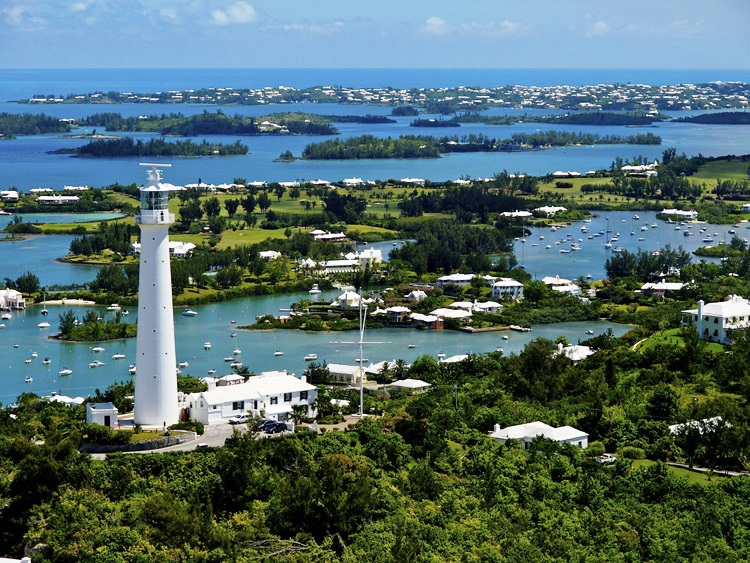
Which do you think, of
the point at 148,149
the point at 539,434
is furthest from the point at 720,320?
the point at 148,149

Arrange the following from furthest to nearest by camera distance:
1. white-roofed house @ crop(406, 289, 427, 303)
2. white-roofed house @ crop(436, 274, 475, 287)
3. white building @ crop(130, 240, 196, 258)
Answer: white building @ crop(130, 240, 196, 258) < white-roofed house @ crop(436, 274, 475, 287) < white-roofed house @ crop(406, 289, 427, 303)

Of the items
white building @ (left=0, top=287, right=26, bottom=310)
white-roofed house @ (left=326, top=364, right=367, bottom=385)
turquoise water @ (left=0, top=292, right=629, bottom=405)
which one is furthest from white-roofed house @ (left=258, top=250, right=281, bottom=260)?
white-roofed house @ (left=326, top=364, right=367, bottom=385)

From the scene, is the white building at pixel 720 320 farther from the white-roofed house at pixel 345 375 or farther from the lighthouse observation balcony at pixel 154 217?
the lighthouse observation balcony at pixel 154 217

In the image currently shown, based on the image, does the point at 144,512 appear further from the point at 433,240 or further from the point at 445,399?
the point at 433,240

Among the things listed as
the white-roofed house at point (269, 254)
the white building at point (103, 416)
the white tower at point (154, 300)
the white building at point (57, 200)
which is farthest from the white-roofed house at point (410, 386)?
the white building at point (57, 200)

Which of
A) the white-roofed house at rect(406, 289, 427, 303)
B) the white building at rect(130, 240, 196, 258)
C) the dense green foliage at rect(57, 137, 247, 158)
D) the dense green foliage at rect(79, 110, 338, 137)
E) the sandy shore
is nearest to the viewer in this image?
the sandy shore

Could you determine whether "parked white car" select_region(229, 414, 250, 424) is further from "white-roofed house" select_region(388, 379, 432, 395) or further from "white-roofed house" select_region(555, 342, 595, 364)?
"white-roofed house" select_region(555, 342, 595, 364)

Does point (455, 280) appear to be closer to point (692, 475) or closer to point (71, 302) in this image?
point (71, 302)

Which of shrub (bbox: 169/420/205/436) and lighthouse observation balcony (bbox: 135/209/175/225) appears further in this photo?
shrub (bbox: 169/420/205/436)
